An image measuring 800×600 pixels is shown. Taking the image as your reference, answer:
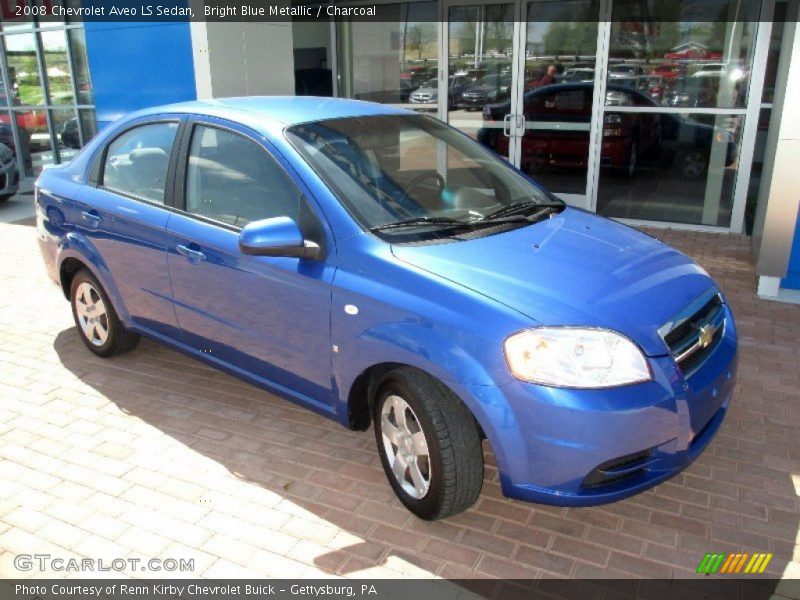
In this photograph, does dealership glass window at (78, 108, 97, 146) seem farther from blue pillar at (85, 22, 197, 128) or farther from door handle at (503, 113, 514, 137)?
door handle at (503, 113, 514, 137)

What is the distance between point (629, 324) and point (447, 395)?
30.8 inches

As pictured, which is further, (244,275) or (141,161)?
(141,161)

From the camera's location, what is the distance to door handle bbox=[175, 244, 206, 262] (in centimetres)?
375

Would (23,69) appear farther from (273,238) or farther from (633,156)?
(273,238)

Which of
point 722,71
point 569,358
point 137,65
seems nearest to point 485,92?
point 722,71

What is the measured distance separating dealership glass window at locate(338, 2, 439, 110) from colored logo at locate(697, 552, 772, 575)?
26.1ft

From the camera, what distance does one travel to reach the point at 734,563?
9.48ft

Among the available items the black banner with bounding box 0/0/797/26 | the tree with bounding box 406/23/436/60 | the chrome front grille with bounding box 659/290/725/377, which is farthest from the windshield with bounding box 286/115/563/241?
the tree with bounding box 406/23/436/60

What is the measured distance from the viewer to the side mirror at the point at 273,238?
314cm

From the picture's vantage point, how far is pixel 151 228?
4.05 metres

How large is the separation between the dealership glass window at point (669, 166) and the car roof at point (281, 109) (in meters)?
5.20

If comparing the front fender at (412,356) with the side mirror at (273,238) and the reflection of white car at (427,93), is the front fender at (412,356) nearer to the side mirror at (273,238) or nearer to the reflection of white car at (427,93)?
the side mirror at (273,238)

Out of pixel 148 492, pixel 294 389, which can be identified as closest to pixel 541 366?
pixel 294 389

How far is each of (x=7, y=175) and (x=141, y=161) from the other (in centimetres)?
747
